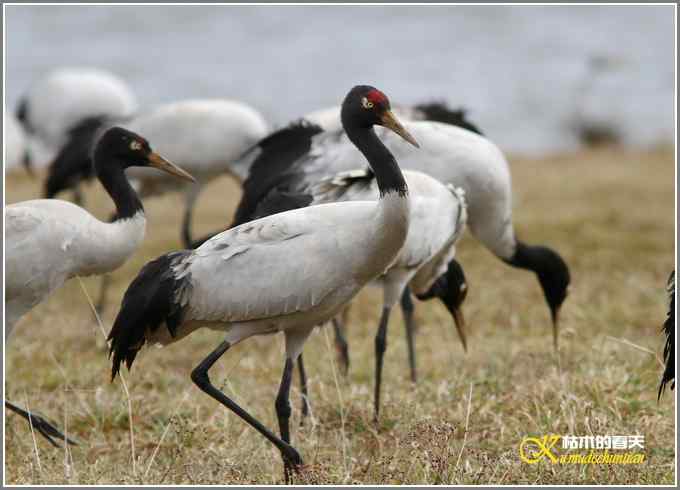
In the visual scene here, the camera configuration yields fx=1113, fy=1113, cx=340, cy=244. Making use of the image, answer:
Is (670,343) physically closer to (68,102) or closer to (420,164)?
(420,164)

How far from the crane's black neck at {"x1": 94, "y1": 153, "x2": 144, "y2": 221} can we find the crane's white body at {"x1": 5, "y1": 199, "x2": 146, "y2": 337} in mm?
100

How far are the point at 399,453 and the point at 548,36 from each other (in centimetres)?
1809

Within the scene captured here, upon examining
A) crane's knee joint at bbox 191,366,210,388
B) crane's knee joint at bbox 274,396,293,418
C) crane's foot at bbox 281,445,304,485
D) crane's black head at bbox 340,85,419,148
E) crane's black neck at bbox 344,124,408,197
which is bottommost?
crane's foot at bbox 281,445,304,485

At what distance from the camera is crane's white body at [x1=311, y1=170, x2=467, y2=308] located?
4.69 m

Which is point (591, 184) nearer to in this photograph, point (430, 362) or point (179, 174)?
point (430, 362)

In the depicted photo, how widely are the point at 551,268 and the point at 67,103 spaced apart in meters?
5.85

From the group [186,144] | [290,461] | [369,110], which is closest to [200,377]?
[290,461]

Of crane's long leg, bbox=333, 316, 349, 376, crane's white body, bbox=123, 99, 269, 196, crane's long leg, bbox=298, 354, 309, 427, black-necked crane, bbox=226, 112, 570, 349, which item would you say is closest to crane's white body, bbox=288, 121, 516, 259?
black-necked crane, bbox=226, 112, 570, 349

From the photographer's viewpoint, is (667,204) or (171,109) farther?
(667,204)

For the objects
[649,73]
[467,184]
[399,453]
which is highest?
[467,184]

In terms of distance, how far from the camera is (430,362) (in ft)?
19.0

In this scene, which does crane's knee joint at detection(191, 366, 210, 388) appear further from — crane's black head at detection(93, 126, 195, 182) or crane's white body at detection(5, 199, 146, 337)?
crane's black head at detection(93, 126, 195, 182)

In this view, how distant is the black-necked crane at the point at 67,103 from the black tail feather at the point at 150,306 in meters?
6.61

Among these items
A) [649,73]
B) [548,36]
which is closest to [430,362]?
[649,73]
